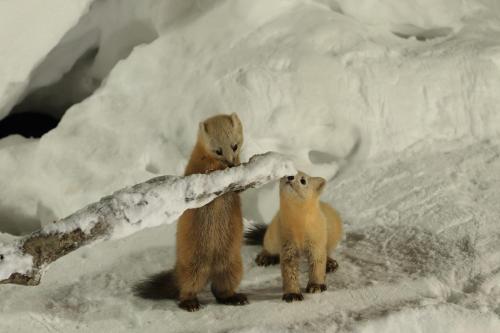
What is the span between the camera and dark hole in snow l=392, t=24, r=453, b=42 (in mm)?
2945

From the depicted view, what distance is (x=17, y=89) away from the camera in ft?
8.33

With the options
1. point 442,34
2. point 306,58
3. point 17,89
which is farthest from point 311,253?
point 442,34

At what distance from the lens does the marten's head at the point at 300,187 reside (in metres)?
1.90

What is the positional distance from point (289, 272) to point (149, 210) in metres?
0.37

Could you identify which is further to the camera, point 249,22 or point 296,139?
point 249,22

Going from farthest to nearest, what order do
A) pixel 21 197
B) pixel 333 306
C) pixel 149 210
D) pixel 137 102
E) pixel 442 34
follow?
1. pixel 442 34
2. pixel 137 102
3. pixel 21 197
4. pixel 333 306
5. pixel 149 210

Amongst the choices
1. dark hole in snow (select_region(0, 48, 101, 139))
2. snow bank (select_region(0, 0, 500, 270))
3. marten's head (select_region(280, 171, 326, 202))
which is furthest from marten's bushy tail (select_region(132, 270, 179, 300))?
dark hole in snow (select_region(0, 48, 101, 139))

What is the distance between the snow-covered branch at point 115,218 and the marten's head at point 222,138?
43 mm

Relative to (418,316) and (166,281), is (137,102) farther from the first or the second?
(418,316)

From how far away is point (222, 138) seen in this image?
6.05 feet

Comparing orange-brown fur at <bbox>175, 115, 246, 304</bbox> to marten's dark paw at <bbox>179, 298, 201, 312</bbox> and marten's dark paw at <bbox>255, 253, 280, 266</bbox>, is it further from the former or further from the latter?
marten's dark paw at <bbox>255, 253, 280, 266</bbox>

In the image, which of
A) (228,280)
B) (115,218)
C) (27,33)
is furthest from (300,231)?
(27,33)

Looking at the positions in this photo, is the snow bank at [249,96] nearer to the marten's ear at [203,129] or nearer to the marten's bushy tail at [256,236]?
the marten's bushy tail at [256,236]

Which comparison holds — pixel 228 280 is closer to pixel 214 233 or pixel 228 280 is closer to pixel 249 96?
pixel 214 233
